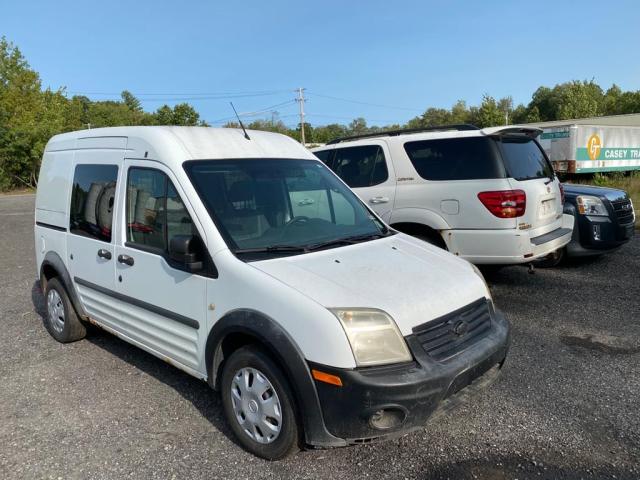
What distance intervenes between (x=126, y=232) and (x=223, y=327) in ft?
4.59

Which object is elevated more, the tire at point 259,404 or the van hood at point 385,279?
the van hood at point 385,279

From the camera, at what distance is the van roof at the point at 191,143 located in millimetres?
3562

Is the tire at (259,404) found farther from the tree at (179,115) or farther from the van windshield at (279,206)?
the tree at (179,115)

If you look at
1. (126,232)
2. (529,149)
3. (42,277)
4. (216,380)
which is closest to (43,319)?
(42,277)

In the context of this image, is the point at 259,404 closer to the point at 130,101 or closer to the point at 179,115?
the point at 179,115

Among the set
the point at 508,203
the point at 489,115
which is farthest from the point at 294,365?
the point at 489,115

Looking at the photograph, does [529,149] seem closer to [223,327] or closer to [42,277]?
[223,327]

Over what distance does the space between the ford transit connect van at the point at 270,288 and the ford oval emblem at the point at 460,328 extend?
1 centimetres

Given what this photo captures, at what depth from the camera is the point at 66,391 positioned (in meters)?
4.03

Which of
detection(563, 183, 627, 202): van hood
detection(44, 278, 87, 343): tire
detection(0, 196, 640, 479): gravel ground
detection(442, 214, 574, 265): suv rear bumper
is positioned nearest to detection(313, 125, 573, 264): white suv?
detection(442, 214, 574, 265): suv rear bumper

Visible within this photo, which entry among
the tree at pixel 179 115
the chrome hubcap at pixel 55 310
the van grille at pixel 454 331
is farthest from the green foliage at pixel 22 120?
the van grille at pixel 454 331

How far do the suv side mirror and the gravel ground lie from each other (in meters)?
1.13

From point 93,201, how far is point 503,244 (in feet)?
13.5

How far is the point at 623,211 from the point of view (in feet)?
24.2
